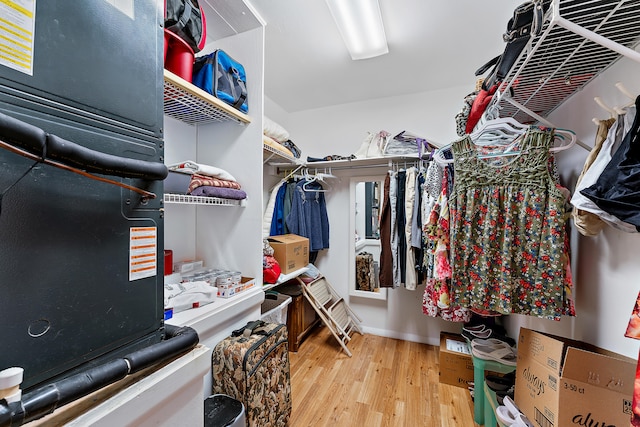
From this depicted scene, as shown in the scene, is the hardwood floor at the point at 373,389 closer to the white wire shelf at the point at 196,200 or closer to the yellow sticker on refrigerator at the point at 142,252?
the white wire shelf at the point at 196,200

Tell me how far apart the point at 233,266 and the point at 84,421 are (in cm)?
120

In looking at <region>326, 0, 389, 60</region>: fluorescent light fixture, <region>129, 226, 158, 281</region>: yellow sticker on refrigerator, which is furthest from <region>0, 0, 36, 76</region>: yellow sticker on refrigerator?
<region>326, 0, 389, 60</region>: fluorescent light fixture

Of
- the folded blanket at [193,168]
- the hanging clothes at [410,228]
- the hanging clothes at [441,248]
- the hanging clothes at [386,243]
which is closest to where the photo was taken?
the folded blanket at [193,168]

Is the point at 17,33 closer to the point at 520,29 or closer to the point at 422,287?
the point at 520,29

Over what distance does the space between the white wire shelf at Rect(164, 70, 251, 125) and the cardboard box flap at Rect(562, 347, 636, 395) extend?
5.88 feet

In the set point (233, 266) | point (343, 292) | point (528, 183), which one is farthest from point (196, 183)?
point (343, 292)

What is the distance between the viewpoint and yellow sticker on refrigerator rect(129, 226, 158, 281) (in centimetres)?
59

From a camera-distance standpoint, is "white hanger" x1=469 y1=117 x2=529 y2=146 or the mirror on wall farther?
the mirror on wall

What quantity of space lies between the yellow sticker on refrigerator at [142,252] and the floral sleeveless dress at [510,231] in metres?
1.24

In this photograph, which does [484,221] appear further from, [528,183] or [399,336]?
[399,336]

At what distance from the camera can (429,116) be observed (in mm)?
2514

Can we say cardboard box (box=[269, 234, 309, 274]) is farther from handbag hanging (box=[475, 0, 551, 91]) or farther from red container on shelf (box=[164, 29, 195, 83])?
handbag hanging (box=[475, 0, 551, 91])

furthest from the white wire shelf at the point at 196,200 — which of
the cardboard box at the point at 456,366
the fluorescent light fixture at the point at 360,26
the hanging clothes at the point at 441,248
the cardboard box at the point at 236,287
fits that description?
the cardboard box at the point at 456,366

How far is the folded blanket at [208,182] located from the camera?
4.02 feet
